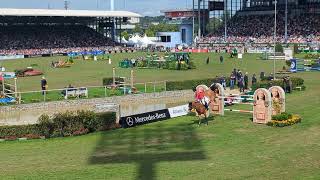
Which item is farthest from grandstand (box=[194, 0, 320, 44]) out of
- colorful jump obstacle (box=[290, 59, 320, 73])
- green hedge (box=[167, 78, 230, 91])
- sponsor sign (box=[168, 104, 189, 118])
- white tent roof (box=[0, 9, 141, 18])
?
sponsor sign (box=[168, 104, 189, 118])

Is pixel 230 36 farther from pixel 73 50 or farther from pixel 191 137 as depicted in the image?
pixel 191 137

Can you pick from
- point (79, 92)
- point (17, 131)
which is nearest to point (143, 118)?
point (17, 131)

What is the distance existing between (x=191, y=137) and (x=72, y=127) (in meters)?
5.85

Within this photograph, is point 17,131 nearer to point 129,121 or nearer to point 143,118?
point 129,121

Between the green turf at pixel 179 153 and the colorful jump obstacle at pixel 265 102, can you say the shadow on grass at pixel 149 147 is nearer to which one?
the green turf at pixel 179 153

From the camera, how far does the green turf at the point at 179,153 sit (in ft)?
53.8

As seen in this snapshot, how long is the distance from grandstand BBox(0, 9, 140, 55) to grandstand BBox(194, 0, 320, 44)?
21349mm

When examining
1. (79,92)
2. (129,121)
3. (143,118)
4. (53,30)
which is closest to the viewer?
(129,121)

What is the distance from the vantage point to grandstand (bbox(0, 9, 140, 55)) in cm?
9856

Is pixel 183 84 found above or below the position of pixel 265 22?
below

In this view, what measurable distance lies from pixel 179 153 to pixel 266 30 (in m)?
92.4

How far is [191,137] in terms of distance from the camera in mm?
22375

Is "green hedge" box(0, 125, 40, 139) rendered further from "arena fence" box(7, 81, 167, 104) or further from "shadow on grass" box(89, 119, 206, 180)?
"arena fence" box(7, 81, 167, 104)

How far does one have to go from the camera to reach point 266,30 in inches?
4247
